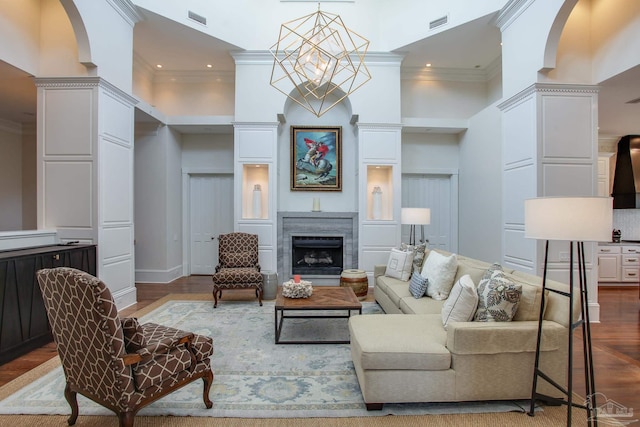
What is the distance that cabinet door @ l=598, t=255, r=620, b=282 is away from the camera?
597cm

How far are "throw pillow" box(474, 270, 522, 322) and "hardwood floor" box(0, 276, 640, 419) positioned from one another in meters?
0.96

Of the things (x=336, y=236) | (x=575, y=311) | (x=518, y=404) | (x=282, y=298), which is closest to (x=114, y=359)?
(x=282, y=298)

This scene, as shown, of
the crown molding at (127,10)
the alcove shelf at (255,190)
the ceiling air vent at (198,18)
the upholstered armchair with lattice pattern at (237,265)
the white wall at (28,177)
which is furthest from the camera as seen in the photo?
the white wall at (28,177)

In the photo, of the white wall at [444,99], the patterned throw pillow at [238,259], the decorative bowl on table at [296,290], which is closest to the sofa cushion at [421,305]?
the decorative bowl on table at [296,290]

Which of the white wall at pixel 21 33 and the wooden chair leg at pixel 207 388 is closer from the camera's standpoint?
the wooden chair leg at pixel 207 388

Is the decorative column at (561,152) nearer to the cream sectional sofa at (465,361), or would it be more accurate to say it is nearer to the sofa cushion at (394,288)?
the sofa cushion at (394,288)

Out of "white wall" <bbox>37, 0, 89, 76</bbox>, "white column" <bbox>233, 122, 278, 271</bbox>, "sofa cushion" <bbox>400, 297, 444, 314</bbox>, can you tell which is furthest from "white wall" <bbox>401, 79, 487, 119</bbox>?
"white wall" <bbox>37, 0, 89, 76</bbox>

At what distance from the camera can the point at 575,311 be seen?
2186 mm

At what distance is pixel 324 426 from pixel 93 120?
430cm

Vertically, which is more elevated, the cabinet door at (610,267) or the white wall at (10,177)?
the white wall at (10,177)

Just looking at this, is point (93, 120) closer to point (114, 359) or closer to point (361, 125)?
point (114, 359)

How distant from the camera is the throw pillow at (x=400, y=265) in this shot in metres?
4.13

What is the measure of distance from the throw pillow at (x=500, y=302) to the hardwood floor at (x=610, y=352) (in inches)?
37.6

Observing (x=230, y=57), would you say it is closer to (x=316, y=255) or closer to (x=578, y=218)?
(x=316, y=255)
